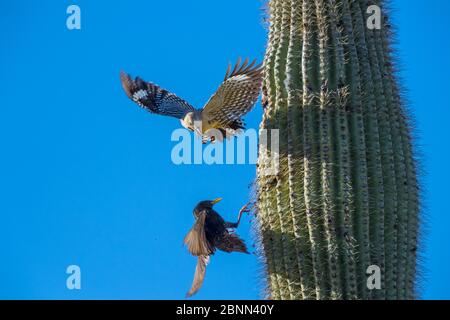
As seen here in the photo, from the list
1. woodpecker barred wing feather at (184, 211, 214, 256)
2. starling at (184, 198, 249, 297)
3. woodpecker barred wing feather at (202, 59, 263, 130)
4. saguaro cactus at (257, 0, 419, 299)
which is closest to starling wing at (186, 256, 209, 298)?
starling at (184, 198, 249, 297)

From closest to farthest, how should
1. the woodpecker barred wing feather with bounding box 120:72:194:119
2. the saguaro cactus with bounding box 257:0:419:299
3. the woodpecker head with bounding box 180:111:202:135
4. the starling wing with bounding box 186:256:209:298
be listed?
the saguaro cactus with bounding box 257:0:419:299, the starling wing with bounding box 186:256:209:298, the woodpecker head with bounding box 180:111:202:135, the woodpecker barred wing feather with bounding box 120:72:194:119

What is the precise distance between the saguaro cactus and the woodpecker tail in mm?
830

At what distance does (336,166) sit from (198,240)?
5.90 ft

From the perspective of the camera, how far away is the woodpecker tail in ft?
30.4

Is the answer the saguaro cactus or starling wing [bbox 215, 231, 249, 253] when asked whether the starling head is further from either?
the saguaro cactus

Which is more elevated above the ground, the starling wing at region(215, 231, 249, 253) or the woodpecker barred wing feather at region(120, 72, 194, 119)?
the woodpecker barred wing feather at region(120, 72, 194, 119)

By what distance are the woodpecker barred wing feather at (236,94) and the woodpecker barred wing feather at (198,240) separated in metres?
1.69

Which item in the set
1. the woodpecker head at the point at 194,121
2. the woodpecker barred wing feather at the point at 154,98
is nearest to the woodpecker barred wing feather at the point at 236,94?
the woodpecker head at the point at 194,121

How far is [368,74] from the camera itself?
8.29 m

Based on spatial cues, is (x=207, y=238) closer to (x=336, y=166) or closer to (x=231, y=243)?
(x=231, y=243)
